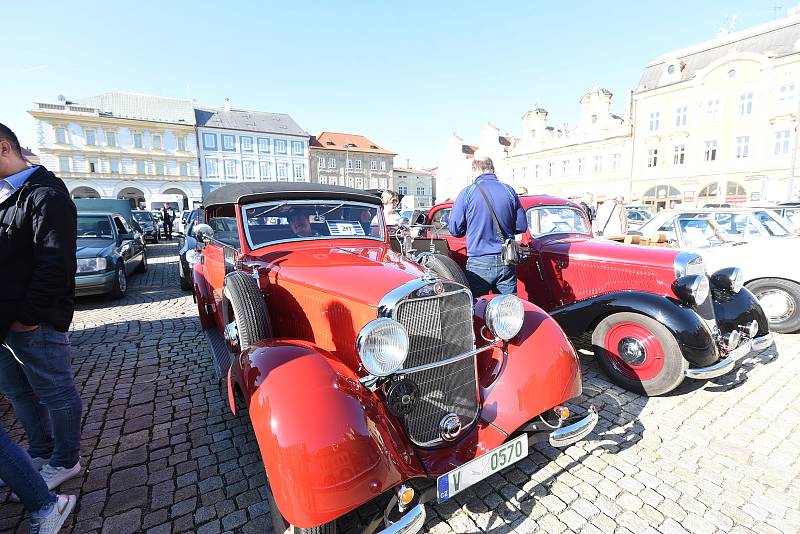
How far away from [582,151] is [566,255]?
34.8 metres

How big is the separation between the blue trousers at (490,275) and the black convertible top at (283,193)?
1275 millimetres

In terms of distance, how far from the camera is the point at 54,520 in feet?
6.54

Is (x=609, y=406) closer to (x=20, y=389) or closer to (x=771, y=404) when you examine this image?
(x=771, y=404)

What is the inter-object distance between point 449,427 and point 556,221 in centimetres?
374

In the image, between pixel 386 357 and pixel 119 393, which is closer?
pixel 386 357

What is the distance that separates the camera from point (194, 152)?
44156 mm

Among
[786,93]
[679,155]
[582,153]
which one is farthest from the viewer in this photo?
[582,153]

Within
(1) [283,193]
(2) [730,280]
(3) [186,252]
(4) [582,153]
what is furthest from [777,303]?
(4) [582,153]

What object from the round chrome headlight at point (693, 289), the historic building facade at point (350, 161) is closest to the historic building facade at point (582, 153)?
the historic building facade at point (350, 161)

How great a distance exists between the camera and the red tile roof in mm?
55513

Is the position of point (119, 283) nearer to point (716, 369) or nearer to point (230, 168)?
point (716, 369)

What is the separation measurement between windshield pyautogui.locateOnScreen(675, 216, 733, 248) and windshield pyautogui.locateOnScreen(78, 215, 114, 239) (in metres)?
10.9

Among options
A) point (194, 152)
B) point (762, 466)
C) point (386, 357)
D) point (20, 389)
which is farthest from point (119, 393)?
point (194, 152)

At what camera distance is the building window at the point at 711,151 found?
28344 mm
